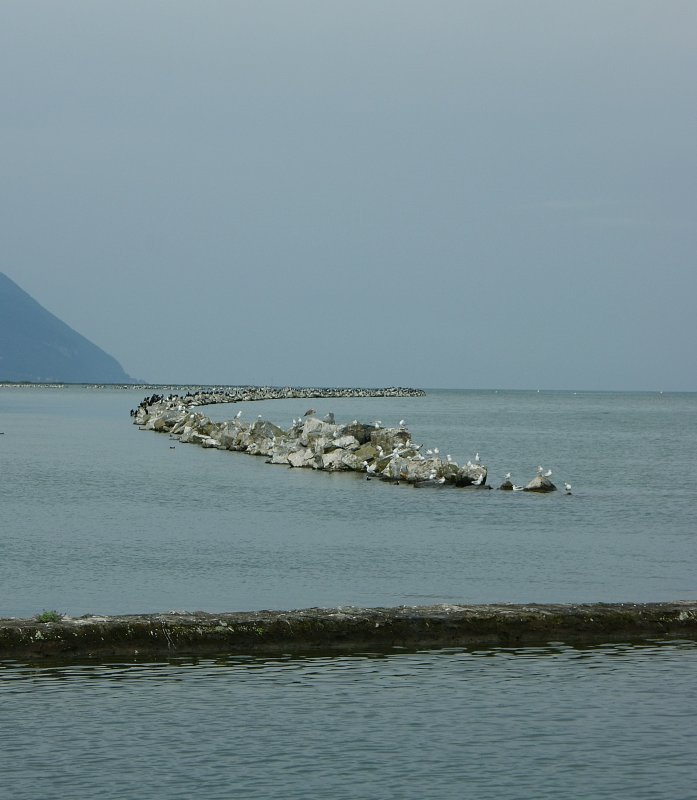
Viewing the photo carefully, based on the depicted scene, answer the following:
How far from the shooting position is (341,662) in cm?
1372

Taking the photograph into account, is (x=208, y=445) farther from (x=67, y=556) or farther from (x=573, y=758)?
(x=573, y=758)

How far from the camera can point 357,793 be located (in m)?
9.47

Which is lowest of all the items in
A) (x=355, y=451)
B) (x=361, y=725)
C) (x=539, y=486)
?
(x=361, y=725)

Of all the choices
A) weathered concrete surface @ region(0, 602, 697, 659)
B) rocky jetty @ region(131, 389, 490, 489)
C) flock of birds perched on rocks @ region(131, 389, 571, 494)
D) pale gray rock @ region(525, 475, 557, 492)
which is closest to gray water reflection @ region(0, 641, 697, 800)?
weathered concrete surface @ region(0, 602, 697, 659)

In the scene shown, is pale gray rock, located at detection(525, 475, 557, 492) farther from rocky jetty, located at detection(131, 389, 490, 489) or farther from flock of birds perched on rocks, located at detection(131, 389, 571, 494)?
rocky jetty, located at detection(131, 389, 490, 489)

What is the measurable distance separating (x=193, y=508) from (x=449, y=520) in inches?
262

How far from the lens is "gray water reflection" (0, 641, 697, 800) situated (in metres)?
9.70

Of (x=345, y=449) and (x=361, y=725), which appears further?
(x=345, y=449)

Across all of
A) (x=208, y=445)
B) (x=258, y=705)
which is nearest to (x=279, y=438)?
(x=208, y=445)

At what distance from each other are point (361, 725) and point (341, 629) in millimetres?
3030

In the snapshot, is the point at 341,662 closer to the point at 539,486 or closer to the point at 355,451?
the point at 539,486

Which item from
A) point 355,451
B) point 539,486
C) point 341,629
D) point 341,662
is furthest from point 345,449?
point 341,662

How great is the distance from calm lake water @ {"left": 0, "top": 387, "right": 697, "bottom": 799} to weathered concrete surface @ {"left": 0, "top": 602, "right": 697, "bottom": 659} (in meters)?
0.32

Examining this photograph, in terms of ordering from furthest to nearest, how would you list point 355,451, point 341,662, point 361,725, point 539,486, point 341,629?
point 355,451 < point 539,486 < point 341,629 < point 341,662 < point 361,725
